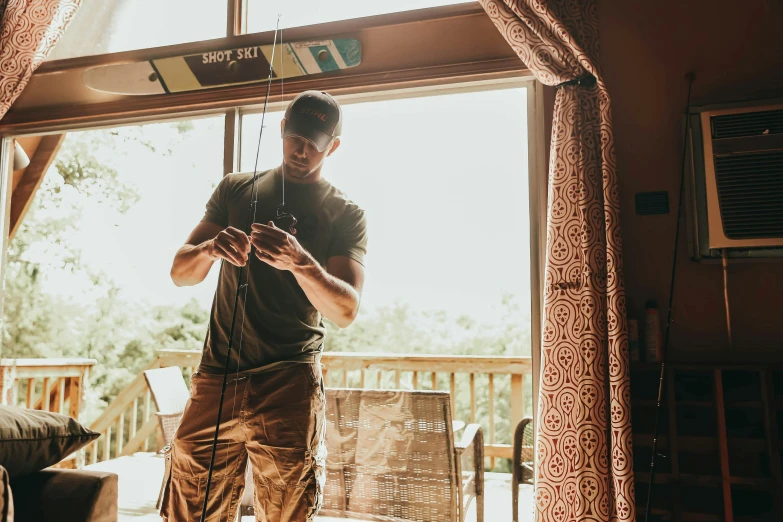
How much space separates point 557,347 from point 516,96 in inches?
40.5

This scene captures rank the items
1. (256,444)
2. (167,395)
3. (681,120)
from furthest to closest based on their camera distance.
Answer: (167,395), (681,120), (256,444)

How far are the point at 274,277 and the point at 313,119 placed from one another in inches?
19.2

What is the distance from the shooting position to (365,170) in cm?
331

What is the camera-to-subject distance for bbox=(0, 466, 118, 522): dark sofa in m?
0.99

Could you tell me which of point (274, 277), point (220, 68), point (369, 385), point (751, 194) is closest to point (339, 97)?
point (220, 68)

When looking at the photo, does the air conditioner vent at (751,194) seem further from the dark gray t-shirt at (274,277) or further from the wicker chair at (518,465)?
the dark gray t-shirt at (274,277)

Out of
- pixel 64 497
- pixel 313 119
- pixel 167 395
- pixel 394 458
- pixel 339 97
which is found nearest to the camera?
pixel 64 497

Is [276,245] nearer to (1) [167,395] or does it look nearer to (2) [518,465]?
(2) [518,465]

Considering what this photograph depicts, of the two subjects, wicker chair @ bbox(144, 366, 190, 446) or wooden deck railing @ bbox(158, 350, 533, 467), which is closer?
wicker chair @ bbox(144, 366, 190, 446)

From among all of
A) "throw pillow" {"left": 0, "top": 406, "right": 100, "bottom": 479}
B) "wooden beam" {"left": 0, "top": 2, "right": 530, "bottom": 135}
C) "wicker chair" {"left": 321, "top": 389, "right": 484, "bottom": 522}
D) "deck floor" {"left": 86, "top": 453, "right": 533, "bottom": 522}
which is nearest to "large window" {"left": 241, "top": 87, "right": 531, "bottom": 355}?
"wooden beam" {"left": 0, "top": 2, "right": 530, "bottom": 135}

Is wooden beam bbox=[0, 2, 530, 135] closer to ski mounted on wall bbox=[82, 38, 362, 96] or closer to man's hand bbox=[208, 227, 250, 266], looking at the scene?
ski mounted on wall bbox=[82, 38, 362, 96]

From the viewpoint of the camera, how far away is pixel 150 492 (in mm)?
3029

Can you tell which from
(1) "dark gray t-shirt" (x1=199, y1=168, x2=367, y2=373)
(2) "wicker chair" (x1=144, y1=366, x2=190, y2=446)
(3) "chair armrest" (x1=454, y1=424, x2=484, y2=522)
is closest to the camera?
(1) "dark gray t-shirt" (x1=199, y1=168, x2=367, y2=373)

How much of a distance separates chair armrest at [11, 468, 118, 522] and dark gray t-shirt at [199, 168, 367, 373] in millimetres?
568
